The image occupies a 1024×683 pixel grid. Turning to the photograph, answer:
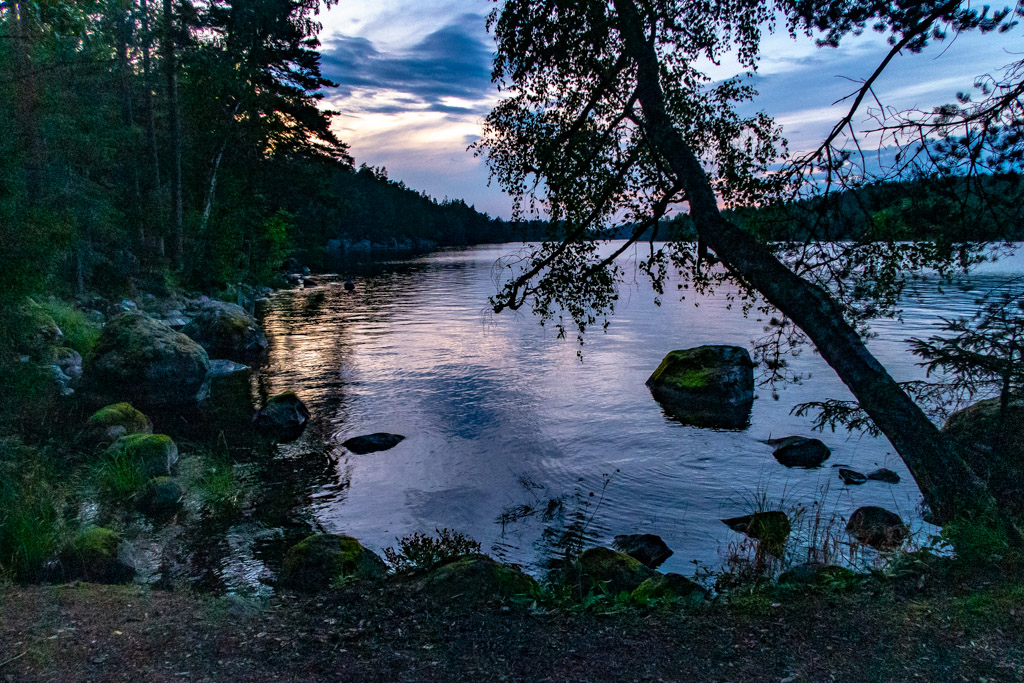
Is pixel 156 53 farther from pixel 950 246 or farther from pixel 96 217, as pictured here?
pixel 950 246

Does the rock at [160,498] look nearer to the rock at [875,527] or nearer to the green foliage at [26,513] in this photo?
the green foliage at [26,513]

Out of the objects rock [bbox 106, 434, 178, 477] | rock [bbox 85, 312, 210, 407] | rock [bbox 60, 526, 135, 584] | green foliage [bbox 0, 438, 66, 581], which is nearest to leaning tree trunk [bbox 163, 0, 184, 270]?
rock [bbox 85, 312, 210, 407]

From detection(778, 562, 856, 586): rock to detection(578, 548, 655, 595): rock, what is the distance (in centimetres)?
166

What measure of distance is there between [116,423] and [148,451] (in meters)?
2.37

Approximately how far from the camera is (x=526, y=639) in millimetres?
5992

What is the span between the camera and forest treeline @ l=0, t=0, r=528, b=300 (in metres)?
22.9

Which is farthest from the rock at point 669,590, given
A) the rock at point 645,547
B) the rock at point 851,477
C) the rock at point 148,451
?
the rock at point 148,451

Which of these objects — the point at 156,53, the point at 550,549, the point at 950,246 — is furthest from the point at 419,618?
the point at 156,53

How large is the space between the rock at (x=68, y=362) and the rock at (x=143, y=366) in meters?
1.20

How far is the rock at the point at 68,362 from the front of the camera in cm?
1971

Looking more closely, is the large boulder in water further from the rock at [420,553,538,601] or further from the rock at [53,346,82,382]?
the rock at [53,346,82,382]

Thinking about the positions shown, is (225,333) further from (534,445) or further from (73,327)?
(534,445)

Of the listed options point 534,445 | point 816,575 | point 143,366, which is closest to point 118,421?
point 143,366

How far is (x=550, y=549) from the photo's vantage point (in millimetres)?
10438
